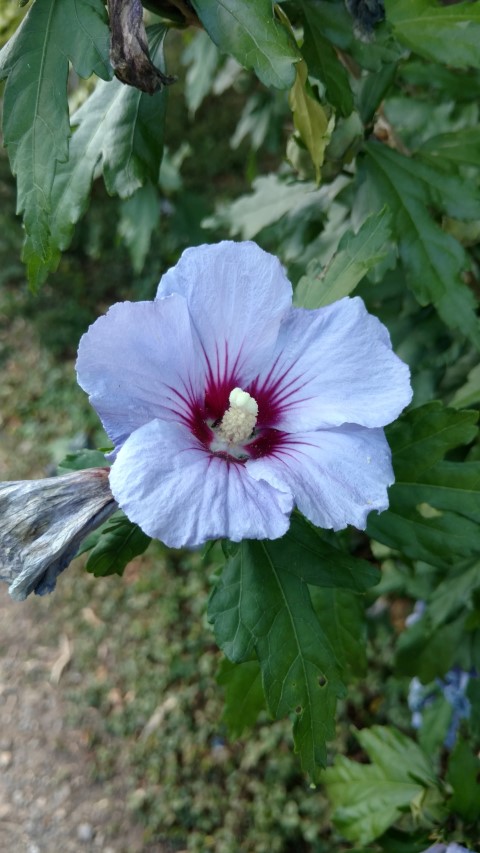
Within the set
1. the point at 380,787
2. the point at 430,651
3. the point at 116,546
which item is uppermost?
the point at 116,546

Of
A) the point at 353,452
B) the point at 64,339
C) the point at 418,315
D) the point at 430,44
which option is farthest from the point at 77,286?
the point at 353,452

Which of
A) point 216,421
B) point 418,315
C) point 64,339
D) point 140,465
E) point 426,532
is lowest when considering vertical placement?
point 64,339

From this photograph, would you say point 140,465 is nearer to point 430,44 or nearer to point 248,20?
point 248,20

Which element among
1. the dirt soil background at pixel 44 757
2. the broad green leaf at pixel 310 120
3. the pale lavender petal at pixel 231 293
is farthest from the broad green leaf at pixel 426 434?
the dirt soil background at pixel 44 757

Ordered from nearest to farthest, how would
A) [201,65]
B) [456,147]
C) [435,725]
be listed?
[456,147]
[435,725]
[201,65]

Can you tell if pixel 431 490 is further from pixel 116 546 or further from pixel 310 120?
pixel 310 120

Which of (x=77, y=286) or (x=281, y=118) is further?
(x=77, y=286)

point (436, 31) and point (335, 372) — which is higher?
point (436, 31)

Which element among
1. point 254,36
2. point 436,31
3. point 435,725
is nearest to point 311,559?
point 254,36
